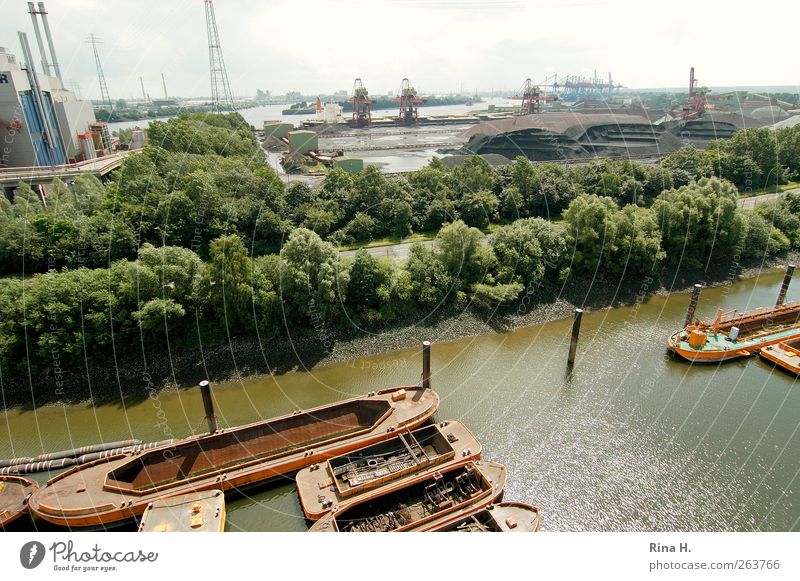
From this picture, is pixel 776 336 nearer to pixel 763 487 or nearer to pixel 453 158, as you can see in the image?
pixel 763 487

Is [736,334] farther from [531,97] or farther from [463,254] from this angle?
[531,97]

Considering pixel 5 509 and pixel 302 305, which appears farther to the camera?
pixel 302 305

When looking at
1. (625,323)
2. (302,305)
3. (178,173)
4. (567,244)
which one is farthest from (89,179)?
(625,323)

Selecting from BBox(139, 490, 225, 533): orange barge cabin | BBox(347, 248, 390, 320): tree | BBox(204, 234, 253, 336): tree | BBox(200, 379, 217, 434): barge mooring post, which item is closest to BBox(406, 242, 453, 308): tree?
BBox(347, 248, 390, 320): tree

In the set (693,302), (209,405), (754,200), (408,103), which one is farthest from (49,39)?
(408,103)

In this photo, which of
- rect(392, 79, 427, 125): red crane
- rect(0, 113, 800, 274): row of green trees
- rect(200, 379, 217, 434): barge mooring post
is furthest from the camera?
rect(392, 79, 427, 125): red crane

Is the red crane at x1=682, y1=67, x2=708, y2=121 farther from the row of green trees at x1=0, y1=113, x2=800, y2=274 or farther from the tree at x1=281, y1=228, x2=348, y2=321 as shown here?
the tree at x1=281, y1=228, x2=348, y2=321
